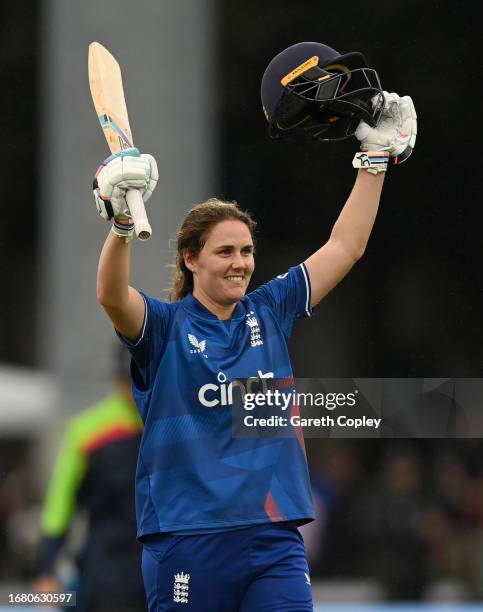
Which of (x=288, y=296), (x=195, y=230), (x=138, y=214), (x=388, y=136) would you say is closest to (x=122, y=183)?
(x=138, y=214)

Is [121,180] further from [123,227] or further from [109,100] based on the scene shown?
[109,100]

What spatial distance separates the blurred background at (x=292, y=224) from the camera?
5832mm

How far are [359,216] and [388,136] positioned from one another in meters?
0.24

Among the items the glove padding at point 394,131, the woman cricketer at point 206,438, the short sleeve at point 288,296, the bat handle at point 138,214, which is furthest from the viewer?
the glove padding at point 394,131

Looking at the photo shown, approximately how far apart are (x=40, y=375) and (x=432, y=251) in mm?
3262

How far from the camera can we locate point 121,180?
3145 mm

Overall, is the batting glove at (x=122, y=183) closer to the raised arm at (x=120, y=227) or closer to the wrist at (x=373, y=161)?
the raised arm at (x=120, y=227)

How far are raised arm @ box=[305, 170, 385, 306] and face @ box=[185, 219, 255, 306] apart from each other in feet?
0.82

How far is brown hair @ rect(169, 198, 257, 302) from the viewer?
349 centimetres

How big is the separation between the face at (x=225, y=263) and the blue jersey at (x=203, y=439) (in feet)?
0.24

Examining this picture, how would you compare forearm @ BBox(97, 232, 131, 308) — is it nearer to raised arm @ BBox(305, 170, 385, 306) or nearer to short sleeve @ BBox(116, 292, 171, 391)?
short sleeve @ BBox(116, 292, 171, 391)

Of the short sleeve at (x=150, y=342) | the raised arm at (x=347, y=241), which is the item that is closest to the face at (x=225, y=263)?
the short sleeve at (x=150, y=342)

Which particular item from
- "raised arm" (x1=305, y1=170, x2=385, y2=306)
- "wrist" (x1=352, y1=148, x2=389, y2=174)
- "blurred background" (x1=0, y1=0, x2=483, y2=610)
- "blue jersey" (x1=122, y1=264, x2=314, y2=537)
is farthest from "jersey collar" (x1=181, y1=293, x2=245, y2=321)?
"blurred background" (x1=0, y1=0, x2=483, y2=610)

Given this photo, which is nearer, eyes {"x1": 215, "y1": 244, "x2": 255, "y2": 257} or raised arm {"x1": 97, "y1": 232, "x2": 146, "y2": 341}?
raised arm {"x1": 97, "y1": 232, "x2": 146, "y2": 341}
